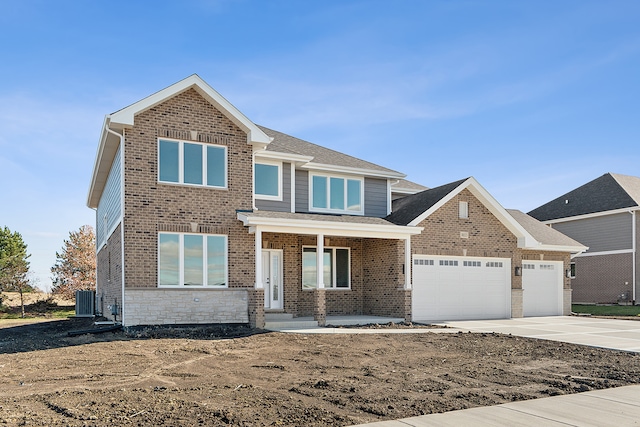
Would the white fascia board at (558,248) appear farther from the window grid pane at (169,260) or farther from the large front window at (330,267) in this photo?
the window grid pane at (169,260)

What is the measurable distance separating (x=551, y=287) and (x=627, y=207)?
934cm

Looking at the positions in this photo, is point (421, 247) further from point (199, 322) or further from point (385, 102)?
point (199, 322)

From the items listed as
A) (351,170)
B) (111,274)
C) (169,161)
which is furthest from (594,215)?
(111,274)

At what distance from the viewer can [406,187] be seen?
2459 cm

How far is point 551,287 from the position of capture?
2262 centimetres

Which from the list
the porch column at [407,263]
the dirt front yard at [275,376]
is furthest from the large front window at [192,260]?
the porch column at [407,263]

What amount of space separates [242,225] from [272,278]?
9.31 ft

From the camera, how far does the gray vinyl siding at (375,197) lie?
20.5m

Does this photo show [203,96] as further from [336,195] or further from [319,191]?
[336,195]

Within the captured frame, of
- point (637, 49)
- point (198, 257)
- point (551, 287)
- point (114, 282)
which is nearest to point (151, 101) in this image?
point (198, 257)

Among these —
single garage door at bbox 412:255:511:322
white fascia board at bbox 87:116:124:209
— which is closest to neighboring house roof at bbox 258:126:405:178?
single garage door at bbox 412:255:511:322

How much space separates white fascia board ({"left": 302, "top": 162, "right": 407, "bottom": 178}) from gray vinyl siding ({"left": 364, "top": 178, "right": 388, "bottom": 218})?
1.15 ft

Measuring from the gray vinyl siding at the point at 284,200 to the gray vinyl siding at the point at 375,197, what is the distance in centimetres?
345

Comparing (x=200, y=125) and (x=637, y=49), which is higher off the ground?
(x=637, y=49)
